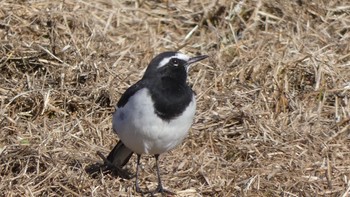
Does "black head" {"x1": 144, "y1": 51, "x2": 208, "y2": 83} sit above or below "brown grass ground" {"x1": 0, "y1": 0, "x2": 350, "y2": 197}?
above

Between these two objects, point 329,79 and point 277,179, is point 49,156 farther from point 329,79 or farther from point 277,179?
point 329,79

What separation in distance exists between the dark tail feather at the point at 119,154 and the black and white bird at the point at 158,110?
261mm

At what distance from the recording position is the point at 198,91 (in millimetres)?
8383

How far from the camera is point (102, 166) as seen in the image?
710 centimetres

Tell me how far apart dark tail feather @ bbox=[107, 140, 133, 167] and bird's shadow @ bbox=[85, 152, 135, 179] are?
4cm

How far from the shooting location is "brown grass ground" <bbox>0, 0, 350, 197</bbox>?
6.96 m

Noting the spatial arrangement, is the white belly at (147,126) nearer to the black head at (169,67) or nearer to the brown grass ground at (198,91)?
the black head at (169,67)

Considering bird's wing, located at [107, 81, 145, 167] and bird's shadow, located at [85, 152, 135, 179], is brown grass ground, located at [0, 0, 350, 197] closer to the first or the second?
bird's shadow, located at [85, 152, 135, 179]

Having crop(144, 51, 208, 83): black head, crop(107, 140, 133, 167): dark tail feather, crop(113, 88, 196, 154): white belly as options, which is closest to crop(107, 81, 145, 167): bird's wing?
crop(107, 140, 133, 167): dark tail feather

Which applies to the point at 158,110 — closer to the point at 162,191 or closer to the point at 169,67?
the point at 169,67

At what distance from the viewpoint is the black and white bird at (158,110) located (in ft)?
21.3

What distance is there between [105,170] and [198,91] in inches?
64.8

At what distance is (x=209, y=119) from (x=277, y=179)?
3.60ft

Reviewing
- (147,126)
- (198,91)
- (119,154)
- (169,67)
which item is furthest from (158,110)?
(198,91)
